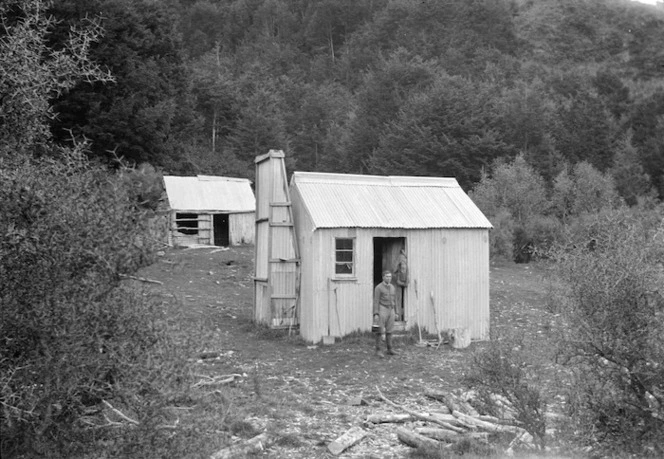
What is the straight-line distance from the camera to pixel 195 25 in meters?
96.8

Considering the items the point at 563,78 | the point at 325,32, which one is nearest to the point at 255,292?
the point at 563,78

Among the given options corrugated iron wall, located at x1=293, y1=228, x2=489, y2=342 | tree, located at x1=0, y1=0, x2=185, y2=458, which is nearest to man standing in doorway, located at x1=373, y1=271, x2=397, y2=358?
corrugated iron wall, located at x1=293, y1=228, x2=489, y2=342

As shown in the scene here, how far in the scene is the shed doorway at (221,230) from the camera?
3750 centimetres

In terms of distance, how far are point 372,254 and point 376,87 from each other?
1793 inches

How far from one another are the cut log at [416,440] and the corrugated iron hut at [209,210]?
941 inches

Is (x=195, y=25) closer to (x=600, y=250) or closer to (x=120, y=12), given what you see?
(x=120, y=12)

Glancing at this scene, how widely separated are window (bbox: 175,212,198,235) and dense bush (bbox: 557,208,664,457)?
90.8 ft

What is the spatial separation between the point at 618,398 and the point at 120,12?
3195 centimetres

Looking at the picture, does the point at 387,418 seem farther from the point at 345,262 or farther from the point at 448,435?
the point at 345,262

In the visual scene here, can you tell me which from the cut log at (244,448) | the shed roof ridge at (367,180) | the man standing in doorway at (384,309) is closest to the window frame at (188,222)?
the shed roof ridge at (367,180)

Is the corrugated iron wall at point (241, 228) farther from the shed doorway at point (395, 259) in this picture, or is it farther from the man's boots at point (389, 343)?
the man's boots at point (389, 343)

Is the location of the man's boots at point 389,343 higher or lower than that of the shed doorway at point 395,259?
lower

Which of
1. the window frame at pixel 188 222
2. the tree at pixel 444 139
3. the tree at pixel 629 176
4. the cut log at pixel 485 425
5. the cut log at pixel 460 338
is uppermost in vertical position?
the tree at pixel 444 139

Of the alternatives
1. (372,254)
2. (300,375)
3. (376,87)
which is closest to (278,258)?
(372,254)
